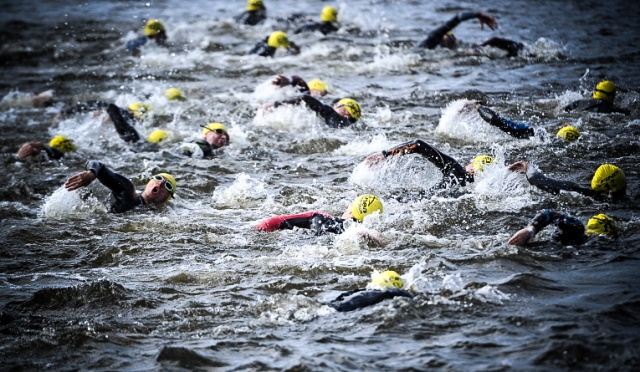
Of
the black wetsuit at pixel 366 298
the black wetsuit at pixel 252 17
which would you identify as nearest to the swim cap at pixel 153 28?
the black wetsuit at pixel 252 17

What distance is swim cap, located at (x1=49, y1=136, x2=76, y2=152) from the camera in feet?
43.1

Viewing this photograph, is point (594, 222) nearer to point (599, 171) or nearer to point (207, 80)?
point (599, 171)

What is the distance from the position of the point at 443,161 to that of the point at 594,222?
2.22m

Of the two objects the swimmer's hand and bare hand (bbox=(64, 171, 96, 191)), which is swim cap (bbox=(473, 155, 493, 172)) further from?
bare hand (bbox=(64, 171, 96, 191))

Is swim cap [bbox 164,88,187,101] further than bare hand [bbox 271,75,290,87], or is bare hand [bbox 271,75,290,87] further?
swim cap [bbox 164,88,187,101]

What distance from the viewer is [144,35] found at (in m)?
22.4

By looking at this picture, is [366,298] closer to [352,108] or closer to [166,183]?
[166,183]

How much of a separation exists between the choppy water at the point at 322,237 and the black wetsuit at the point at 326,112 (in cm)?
23

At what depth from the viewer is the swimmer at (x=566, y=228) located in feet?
26.3

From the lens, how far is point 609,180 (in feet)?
31.2

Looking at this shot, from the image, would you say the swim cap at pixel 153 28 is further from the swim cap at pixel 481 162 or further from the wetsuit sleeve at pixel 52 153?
the swim cap at pixel 481 162

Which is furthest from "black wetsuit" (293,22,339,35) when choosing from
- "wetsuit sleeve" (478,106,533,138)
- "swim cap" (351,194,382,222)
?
"swim cap" (351,194,382,222)

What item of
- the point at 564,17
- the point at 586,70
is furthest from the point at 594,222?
the point at 564,17

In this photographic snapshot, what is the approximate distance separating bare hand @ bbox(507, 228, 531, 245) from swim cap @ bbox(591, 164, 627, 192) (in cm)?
213
